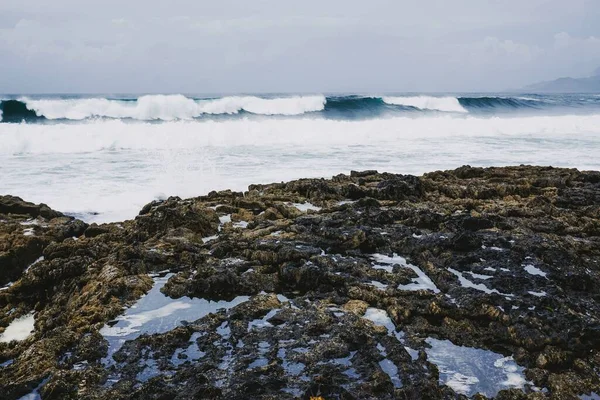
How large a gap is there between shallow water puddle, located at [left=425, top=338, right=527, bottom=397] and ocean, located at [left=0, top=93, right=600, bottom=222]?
242 inches

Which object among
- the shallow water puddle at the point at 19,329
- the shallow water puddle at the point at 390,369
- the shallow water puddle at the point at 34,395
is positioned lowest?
the shallow water puddle at the point at 19,329

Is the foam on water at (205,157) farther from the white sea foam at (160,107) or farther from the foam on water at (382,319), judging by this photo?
the white sea foam at (160,107)

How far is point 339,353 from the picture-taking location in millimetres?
3508

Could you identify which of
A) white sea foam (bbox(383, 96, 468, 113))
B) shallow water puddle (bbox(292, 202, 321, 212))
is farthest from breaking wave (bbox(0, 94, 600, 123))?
shallow water puddle (bbox(292, 202, 321, 212))

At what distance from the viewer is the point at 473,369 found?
343 cm

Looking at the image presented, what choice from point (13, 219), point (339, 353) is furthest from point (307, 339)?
point (13, 219)

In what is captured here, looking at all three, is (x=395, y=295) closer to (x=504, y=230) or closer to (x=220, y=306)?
(x=220, y=306)

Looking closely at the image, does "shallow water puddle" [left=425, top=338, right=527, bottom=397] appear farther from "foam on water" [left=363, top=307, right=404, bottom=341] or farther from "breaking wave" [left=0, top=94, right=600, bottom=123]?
"breaking wave" [left=0, top=94, right=600, bottom=123]

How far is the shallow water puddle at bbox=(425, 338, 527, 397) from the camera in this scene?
3.25 meters

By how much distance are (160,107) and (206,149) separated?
1606 cm

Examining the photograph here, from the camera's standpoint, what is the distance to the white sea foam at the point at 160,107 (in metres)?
31.7

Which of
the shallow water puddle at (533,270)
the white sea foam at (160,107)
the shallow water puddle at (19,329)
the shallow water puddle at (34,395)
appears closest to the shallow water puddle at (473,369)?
the shallow water puddle at (533,270)

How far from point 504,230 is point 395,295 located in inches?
89.5

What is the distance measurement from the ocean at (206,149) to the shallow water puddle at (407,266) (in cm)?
486
